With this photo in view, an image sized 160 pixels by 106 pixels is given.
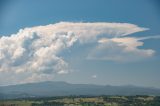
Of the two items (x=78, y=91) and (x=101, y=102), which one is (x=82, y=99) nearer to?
(x=101, y=102)

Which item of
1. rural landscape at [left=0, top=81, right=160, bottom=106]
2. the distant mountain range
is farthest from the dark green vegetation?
the distant mountain range

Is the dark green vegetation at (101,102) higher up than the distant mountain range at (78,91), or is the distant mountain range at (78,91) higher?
the distant mountain range at (78,91)

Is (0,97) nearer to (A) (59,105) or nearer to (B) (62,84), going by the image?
(A) (59,105)

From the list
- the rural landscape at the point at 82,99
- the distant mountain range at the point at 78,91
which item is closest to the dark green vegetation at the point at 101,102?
the rural landscape at the point at 82,99

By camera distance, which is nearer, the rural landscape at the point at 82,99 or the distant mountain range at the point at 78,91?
the rural landscape at the point at 82,99

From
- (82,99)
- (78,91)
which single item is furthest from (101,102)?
(78,91)

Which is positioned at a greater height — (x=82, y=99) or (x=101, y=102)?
(x=82, y=99)

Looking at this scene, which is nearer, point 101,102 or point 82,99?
point 101,102

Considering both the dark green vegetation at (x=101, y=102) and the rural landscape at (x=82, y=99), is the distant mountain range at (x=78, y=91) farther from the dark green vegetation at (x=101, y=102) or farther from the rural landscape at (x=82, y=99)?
the dark green vegetation at (x=101, y=102)

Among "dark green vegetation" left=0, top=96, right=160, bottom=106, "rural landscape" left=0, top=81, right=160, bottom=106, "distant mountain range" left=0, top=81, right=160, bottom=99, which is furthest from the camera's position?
"distant mountain range" left=0, top=81, right=160, bottom=99

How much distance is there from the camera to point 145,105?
77.2 feet

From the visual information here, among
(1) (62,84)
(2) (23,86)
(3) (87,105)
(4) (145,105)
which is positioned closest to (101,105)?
(3) (87,105)

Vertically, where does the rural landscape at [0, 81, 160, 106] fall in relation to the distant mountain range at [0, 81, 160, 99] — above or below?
below

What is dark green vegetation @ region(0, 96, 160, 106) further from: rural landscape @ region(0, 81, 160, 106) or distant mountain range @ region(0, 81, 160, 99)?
distant mountain range @ region(0, 81, 160, 99)
